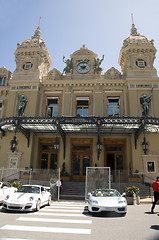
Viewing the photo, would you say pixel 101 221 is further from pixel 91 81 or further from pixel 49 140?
pixel 91 81

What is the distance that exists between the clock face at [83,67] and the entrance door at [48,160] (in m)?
11.3

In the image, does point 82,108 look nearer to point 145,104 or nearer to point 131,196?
point 145,104

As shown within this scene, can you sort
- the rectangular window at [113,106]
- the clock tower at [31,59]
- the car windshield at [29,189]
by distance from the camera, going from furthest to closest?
the clock tower at [31,59] → the rectangular window at [113,106] → the car windshield at [29,189]

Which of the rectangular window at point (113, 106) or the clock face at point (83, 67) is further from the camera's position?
the clock face at point (83, 67)

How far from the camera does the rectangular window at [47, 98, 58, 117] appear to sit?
2364cm

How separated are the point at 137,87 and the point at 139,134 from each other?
6199 millimetres

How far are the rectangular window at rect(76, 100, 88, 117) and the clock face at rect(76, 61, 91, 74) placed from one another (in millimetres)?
4238

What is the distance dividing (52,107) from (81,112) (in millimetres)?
3679

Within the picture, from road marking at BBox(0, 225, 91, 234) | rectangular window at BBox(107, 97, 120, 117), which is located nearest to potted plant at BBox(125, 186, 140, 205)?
road marking at BBox(0, 225, 91, 234)

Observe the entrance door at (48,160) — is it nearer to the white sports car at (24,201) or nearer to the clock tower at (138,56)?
the white sports car at (24,201)

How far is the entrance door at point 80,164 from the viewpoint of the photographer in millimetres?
21811

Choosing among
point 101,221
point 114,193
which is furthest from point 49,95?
point 101,221

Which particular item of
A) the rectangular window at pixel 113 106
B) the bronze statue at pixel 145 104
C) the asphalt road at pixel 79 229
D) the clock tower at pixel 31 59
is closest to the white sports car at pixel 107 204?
the asphalt road at pixel 79 229

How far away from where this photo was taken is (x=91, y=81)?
23.8m
